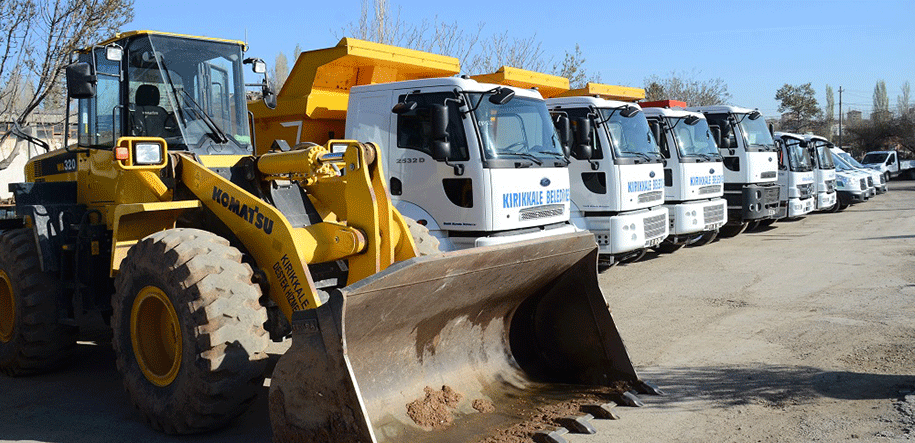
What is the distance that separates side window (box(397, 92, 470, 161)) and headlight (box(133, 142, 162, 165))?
11.4ft

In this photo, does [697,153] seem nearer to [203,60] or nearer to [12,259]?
[203,60]

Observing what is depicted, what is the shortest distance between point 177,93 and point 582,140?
20.1ft

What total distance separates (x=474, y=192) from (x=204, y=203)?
11.5ft

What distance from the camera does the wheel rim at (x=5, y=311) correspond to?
638cm

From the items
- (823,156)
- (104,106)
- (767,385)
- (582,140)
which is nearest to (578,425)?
(767,385)

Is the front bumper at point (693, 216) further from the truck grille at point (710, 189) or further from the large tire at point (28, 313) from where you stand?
the large tire at point (28, 313)

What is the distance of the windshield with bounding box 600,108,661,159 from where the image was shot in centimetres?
1127

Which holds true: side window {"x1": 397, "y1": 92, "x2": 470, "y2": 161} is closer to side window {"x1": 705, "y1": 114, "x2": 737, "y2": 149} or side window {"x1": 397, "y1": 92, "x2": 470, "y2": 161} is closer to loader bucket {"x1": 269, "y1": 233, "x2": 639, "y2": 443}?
loader bucket {"x1": 269, "y1": 233, "x2": 639, "y2": 443}

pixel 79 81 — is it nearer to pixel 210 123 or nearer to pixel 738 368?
pixel 210 123

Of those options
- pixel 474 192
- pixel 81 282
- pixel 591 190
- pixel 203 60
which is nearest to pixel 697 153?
pixel 591 190

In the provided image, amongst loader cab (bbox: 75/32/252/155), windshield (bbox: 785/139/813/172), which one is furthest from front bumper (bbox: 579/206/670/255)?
windshield (bbox: 785/139/813/172)

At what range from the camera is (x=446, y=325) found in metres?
5.21

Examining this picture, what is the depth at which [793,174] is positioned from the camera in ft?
59.3

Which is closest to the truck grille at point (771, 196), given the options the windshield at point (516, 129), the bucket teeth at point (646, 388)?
the windshield at point (516, 129)
